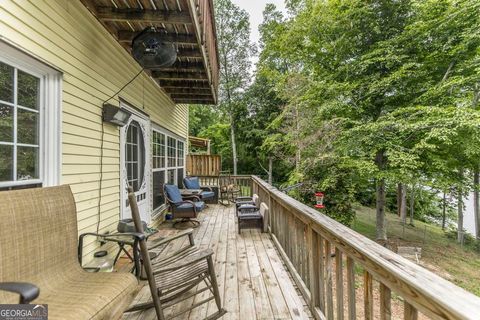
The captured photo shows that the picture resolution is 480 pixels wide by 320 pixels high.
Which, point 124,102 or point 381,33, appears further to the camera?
point 381,33

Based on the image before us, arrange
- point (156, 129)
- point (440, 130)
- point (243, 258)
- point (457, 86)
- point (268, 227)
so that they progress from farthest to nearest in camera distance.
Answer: point (457, 86) → point (440, 130) → point (156, 129) → point (268, 227) → point (243, 258)

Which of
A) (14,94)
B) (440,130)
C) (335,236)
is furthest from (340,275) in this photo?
(440,130)

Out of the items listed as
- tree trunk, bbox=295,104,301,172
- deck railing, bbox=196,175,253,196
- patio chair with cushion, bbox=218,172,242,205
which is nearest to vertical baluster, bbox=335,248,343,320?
patio chair with cushion, bbox=218,172,242,205

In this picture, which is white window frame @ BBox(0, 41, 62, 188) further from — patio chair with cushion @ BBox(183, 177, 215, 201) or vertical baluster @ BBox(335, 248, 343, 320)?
patio chair with cushion @ BBox(183, 177, 215, 201)

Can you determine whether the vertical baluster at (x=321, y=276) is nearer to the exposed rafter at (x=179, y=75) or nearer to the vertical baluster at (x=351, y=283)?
the vertical baluster at (x=351, y=283)

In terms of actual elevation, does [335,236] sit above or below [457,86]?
below

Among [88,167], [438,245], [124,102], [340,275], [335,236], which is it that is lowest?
[438,245]

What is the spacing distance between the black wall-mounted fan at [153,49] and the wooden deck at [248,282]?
245 cm

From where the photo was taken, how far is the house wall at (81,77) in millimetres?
1873

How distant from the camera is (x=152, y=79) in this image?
4816 millimetres

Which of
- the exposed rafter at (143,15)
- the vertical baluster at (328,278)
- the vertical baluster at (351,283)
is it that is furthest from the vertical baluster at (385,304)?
the exposed rafter at (143,15)

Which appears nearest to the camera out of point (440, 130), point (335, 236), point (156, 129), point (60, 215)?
point (335, 236)

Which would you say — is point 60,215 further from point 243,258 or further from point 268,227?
point 268,227

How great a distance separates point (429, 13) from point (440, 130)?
12.2 feet
